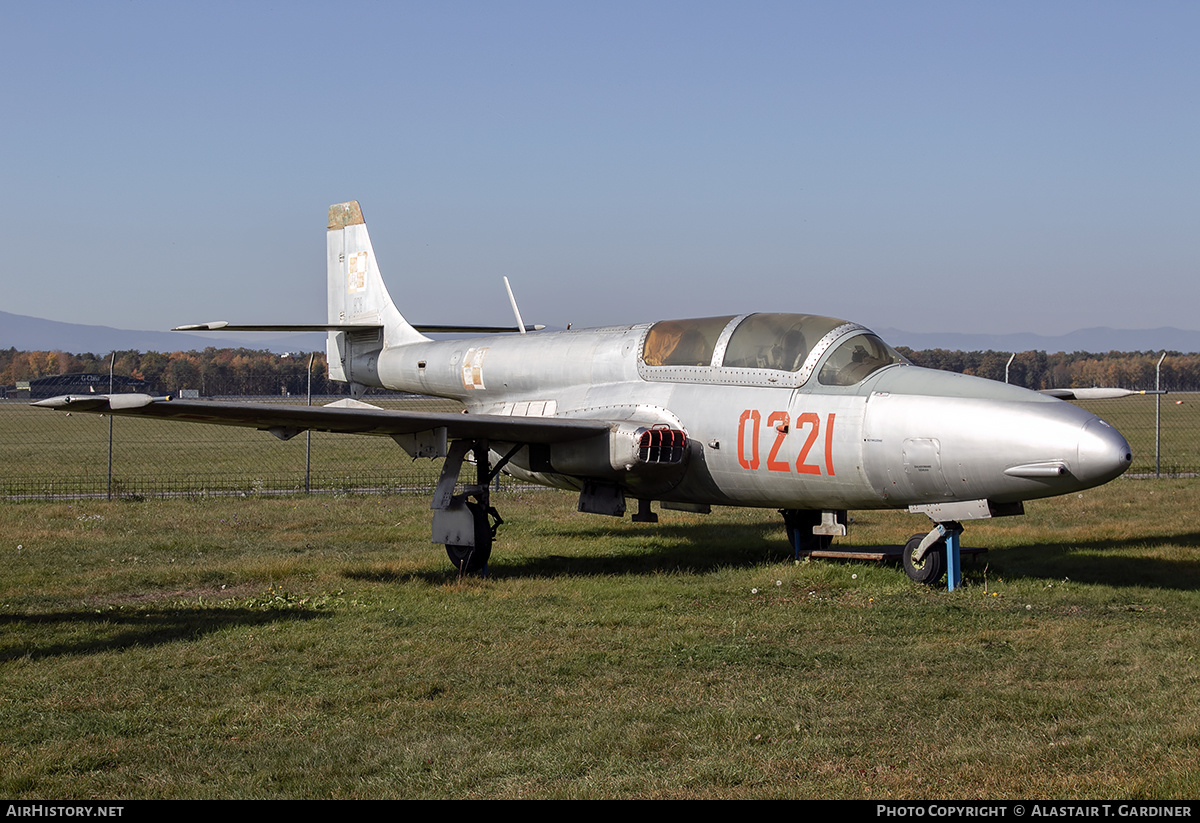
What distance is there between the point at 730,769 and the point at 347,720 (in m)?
2.33

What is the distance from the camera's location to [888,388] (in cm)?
999

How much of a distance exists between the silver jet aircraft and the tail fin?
9.50 feet

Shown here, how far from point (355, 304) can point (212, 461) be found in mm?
16394

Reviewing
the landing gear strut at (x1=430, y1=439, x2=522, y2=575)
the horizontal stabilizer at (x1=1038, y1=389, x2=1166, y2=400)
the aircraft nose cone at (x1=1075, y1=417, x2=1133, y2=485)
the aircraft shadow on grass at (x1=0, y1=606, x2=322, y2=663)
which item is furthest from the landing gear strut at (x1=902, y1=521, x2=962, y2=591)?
the aircraft shadow on grass at (x1=0, y1=606, x2=322, y2=663)

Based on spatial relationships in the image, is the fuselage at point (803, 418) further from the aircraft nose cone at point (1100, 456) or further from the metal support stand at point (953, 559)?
the metal support stand at point (953, 559)

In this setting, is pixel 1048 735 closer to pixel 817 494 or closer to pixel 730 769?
pixel 730 769

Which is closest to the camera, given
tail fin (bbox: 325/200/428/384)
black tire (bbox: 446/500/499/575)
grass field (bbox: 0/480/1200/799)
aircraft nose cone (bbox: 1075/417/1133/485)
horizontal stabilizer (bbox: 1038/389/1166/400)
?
grass field (bbox: 0/480/1200/799)

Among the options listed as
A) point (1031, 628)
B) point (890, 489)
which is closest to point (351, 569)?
point (890, 489)

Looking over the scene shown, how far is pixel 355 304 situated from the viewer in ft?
55.1

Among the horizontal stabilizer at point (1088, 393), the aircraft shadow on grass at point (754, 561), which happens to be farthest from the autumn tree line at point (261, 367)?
the aircraft shadow on grass at point (754, 561)

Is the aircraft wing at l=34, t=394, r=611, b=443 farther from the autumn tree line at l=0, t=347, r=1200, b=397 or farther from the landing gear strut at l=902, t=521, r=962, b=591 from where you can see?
the autumn tree line at l=0, t=347, r=1200, b=397

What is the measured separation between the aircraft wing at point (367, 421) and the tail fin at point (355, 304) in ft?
14.4

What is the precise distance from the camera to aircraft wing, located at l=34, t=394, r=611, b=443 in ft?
33.7

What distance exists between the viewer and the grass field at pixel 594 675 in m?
5.24
